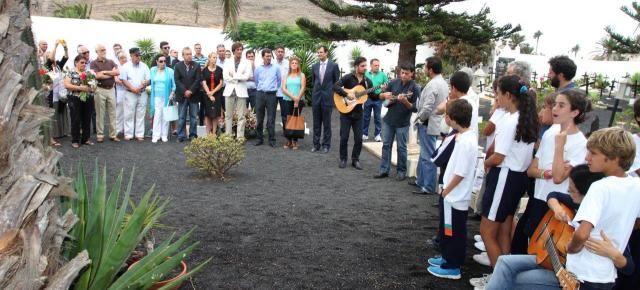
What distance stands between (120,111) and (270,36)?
15.0 m

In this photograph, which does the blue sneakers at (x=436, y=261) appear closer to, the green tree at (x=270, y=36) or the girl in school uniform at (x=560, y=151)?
the girl in school uniform at (x=560, y=151)

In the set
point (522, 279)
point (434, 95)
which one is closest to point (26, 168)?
point (522, 279)

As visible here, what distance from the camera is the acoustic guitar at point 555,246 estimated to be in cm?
290

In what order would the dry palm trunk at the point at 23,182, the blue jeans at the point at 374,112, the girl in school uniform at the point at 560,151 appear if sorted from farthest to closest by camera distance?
the blue jeans at the point at 374,112, the girl in school uniform at the point at 560,151, the dry palm trunk at the point at 23,182

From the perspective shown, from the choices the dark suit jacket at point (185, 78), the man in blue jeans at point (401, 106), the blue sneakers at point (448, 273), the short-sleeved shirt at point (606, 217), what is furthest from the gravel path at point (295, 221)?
the short-sleeved shirt at point (606, 217)

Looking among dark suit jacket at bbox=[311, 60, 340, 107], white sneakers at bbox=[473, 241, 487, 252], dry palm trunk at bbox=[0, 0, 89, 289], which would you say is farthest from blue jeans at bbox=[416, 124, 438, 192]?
dry palm trunk at bbox=[0, 0, 89, 289]

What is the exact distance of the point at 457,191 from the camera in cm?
436

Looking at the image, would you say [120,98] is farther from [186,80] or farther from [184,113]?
[186,80]

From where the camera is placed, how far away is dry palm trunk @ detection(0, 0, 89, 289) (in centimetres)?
199

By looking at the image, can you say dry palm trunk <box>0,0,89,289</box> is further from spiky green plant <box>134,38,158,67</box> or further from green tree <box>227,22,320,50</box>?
green tree <box>227,22,320,50</box>

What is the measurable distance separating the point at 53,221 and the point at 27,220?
0.69 feet

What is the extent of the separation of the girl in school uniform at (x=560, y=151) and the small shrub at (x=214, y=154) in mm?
4586

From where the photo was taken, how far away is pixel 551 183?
3.83 meters

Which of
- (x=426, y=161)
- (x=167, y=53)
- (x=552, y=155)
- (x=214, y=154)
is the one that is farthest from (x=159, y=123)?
(x=552, y=155)
